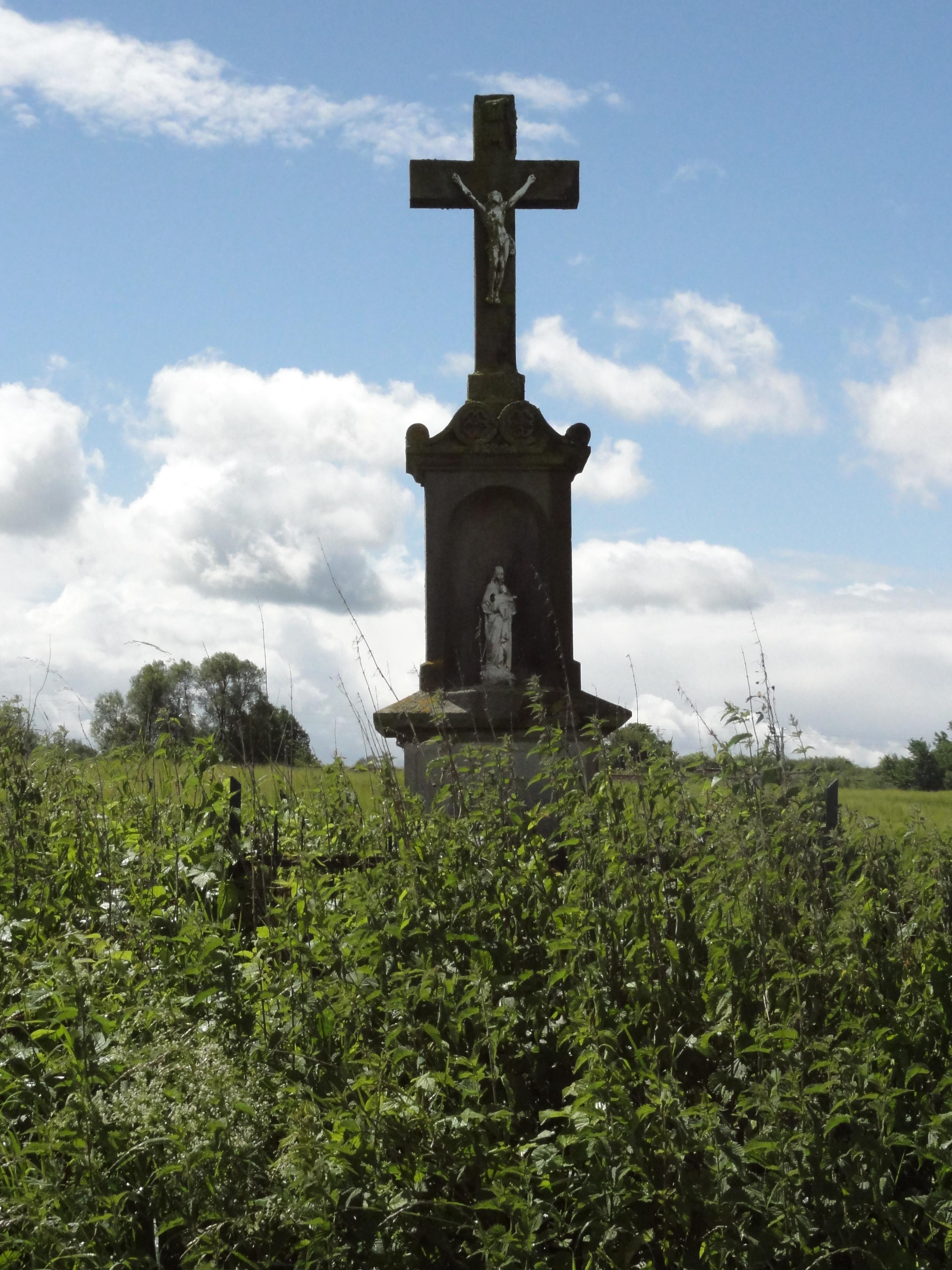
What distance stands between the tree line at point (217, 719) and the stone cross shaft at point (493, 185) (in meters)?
3.70

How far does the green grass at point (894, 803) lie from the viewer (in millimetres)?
6879

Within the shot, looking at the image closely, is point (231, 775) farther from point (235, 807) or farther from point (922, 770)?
point (922, 770)

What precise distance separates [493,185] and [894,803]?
806cm

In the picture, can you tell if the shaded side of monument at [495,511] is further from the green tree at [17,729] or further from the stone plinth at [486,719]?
the green tree at [17,729]

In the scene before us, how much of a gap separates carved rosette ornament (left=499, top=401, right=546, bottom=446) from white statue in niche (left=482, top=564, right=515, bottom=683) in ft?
3.11

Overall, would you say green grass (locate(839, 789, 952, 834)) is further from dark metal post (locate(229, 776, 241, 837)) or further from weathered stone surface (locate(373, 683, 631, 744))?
dark metal post (locate(229, 776, 241, 837))

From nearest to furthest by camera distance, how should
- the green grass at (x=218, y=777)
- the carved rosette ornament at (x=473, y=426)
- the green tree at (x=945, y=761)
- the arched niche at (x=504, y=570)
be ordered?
the green grass at (x=218, y=777) → the carved rosette ornament at (x=473, y=426) → the arched niche at (x=504, y=570) → the green tree at (x=945, y=761)

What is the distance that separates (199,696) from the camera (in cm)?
558

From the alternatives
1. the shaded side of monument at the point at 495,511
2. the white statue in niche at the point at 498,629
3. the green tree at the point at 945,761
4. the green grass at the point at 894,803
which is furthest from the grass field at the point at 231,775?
the green tree at the point at 945,761

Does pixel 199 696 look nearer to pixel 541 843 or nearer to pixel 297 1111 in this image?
pixel 541 843

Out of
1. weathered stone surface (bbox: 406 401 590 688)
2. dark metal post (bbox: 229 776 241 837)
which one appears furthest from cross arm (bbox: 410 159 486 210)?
dark metal post (bbox: 229 776 241 837)

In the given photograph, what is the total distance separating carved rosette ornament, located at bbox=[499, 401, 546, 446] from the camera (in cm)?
796

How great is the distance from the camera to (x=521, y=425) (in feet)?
26.2

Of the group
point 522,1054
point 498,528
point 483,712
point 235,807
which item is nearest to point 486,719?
point 483,712
